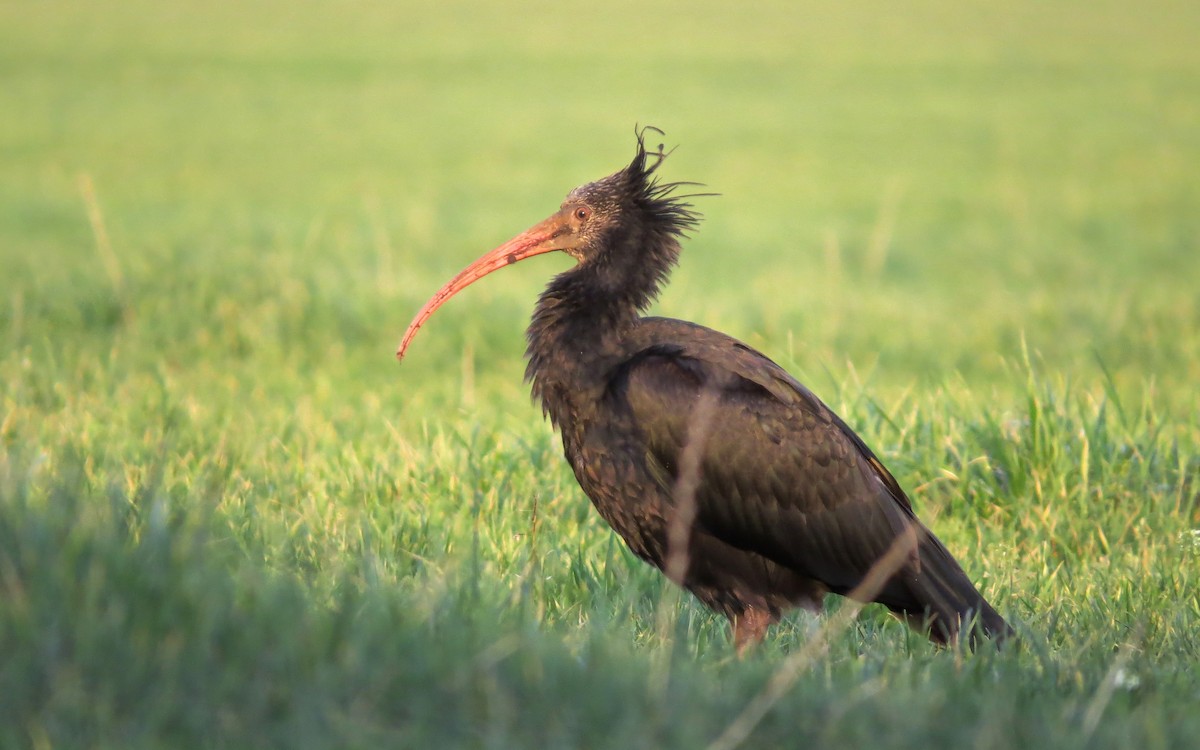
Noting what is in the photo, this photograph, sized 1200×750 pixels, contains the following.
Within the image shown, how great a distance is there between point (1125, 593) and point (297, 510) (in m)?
2.89

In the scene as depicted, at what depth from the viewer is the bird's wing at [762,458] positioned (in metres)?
4.59

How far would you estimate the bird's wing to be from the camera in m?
4.59

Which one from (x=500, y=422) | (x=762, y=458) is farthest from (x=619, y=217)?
(x=500, y=422)

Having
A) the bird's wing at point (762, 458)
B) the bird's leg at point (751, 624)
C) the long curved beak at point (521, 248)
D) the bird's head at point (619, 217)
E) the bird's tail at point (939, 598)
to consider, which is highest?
the bird's head at point (619, 217)

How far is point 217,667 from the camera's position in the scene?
3.08 meters

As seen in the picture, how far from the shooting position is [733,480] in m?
4.61

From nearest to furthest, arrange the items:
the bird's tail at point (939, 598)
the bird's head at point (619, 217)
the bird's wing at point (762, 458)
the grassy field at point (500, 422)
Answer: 1. the grassy field at point (500, 422)
2. the bird's tail at point (939, 598)
3. the bird's wing at point (762, 458)
4. the bird's head at point (619, 217)

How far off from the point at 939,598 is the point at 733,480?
74cm

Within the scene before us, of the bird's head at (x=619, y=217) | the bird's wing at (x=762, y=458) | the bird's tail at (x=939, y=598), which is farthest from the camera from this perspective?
the bird's head at (x=619, y=217)

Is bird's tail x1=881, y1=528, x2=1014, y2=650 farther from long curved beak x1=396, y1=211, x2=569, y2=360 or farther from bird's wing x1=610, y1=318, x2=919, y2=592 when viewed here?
long curved beak x1=396, y1=211, x2=569, y2=360

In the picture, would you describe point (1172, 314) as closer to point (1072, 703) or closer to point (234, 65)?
point (1072, 703)

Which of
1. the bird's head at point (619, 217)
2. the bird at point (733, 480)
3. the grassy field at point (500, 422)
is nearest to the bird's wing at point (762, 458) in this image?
the bird at point (733, 480)

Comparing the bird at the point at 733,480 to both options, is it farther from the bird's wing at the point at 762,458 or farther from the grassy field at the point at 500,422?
the grassy field at the point at 500,422

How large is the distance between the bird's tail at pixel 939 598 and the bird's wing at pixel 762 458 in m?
0.06
